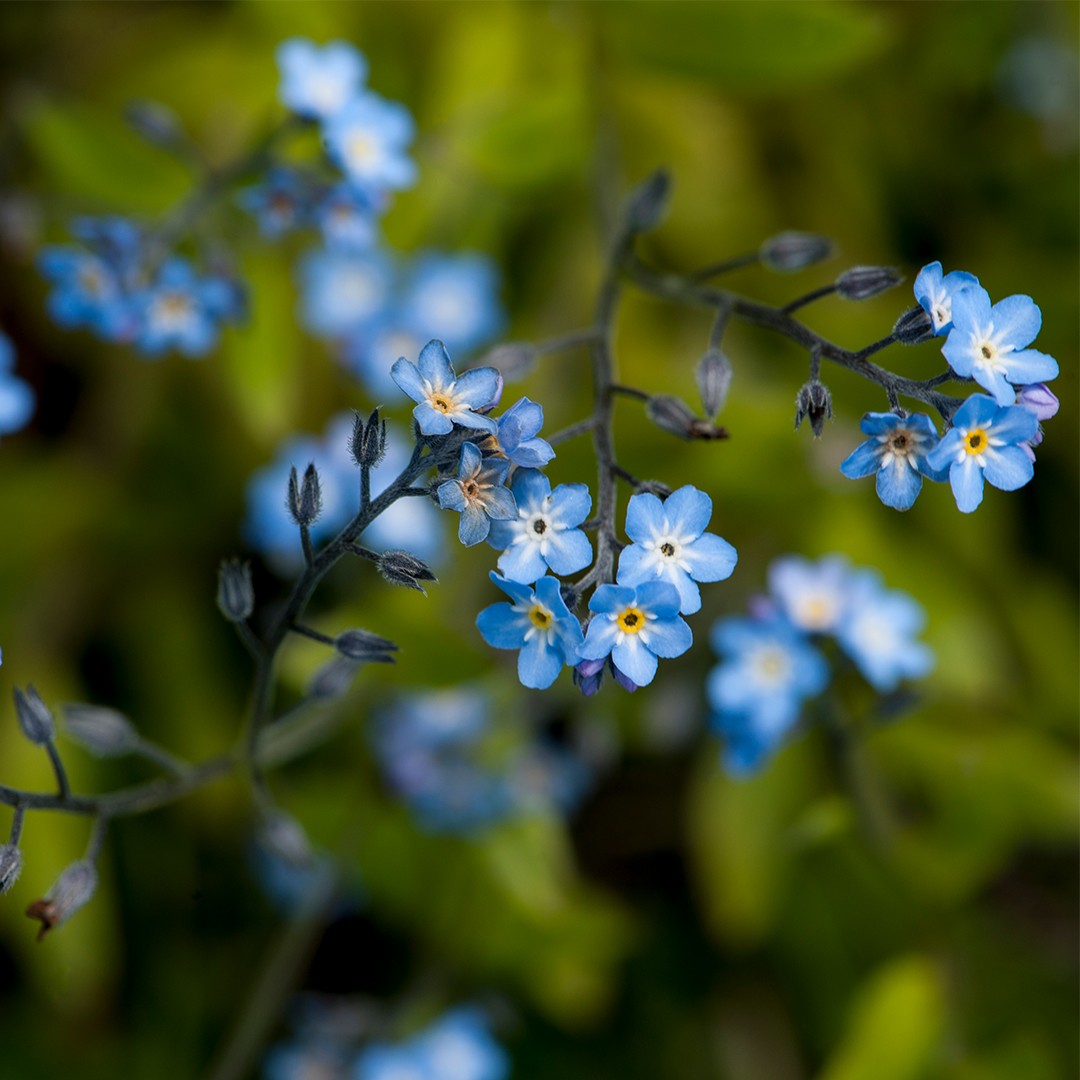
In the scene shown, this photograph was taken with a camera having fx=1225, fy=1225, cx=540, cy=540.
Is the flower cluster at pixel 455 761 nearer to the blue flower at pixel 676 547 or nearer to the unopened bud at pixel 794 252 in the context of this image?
the unopened bud at pixel 794 252

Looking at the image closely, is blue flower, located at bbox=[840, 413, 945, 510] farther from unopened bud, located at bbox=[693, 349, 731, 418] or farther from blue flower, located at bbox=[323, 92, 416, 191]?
blue flower, located at bbox=[323, 92, 416, 191]

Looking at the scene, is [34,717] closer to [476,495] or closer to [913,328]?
[476,495]

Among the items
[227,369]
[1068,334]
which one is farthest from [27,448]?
[1068,334]

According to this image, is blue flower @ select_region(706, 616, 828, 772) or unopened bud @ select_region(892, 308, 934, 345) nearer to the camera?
unopened bud @ select_region(892, 308, 934, 345)

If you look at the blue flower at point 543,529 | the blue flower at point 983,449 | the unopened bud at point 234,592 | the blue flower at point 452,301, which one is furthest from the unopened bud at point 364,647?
the blue flower at point 452,301

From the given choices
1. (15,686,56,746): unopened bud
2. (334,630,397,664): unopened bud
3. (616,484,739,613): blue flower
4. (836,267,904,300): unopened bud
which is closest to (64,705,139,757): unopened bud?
(15,686,56,746): unopened bud

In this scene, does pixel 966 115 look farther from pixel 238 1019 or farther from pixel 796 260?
pixel 238 1019

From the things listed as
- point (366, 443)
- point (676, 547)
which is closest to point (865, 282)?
point (676, 547)
